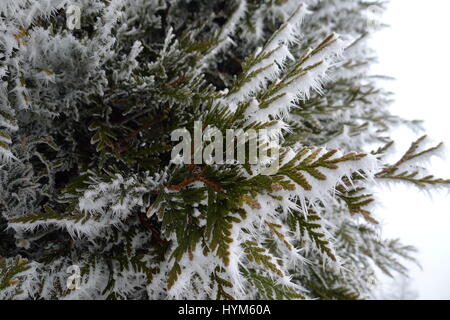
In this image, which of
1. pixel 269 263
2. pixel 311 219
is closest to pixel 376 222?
pixel 311 219

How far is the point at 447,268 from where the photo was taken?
125312mm

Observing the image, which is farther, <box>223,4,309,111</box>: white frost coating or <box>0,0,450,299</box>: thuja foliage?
<box>223,4,309,111</box>: white frost coating

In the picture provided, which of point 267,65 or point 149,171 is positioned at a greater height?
point 267,65

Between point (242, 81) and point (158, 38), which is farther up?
point (158, 38)

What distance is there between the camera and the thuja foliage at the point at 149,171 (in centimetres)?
146

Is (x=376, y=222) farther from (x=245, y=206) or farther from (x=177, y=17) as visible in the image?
(x=177, y=17)

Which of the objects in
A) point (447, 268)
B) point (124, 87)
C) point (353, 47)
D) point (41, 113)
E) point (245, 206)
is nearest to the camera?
point (245, 206)

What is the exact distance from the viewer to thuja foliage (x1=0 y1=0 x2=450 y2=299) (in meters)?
1.46

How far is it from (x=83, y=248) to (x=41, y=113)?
0.93 m

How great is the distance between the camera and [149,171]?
2.05 m

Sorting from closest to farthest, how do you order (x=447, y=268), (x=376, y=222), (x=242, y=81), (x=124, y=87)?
(x=376, y=222) < (x=242, y=81) < (x=124, y=87) < (x=447, y=268)

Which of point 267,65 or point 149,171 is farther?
point 149,171

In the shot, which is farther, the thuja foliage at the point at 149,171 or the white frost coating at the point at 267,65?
the white frost coating at the point at 267,65
